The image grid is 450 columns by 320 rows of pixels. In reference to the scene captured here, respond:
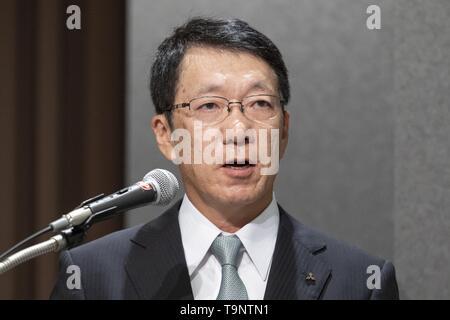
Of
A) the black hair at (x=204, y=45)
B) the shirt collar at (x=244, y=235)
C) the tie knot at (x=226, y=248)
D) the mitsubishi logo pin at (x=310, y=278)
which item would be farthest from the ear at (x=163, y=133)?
the mitsubishi logo pin at (x=310, y=278)

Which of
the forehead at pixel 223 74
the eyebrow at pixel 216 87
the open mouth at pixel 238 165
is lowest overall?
A: the open mouth at pixel 238 165

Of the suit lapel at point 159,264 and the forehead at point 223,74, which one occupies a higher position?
the forehead at point 223,74

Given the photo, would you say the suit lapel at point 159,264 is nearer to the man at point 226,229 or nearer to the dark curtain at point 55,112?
the man at point 226,229

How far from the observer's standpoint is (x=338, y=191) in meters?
1.66

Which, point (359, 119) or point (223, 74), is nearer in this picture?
point (223, 74)

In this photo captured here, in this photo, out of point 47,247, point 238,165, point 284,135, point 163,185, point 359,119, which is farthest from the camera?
point 359,119

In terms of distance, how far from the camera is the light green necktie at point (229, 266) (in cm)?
129

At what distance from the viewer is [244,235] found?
4.45ft

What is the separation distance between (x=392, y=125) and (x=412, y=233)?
0.92 feet

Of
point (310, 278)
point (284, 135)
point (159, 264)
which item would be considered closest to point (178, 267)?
point (159, 264)

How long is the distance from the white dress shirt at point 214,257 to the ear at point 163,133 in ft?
0.46

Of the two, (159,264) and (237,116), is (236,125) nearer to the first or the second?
(237,116)

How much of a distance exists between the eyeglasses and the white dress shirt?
0.20 metres

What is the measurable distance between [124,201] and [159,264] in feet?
1.03
